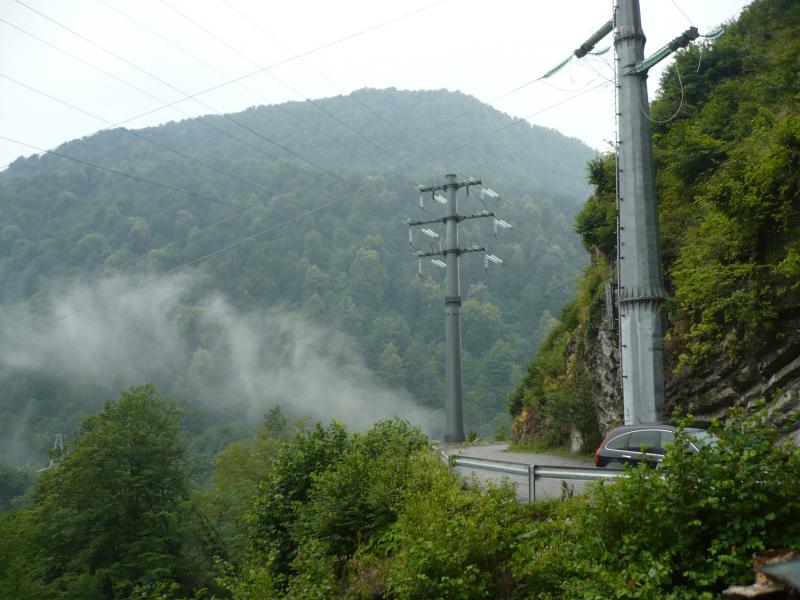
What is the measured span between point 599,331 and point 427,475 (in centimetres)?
1142

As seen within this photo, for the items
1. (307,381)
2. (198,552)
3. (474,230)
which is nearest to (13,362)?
(307,381)

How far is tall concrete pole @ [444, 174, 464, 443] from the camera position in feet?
112

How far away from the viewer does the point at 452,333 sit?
35031mm

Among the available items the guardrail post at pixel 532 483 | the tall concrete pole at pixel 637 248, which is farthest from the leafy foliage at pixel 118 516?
the guardrail post at pixel 532 483

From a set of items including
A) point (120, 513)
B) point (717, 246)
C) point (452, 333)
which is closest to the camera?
point (717, 246)

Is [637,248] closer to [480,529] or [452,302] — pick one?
[480,529]

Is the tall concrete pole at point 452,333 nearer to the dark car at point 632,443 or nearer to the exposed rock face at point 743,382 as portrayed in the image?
the exposed rock face at point 743,382

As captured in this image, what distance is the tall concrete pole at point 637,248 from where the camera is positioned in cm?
1602

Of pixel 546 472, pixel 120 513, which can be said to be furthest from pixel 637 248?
pixel 120 513

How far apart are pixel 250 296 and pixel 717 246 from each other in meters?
161

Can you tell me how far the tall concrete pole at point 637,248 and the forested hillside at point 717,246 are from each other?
29.4 inches

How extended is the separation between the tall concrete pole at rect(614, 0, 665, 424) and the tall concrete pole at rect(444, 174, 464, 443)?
58.3 feet

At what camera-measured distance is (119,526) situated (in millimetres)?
31688

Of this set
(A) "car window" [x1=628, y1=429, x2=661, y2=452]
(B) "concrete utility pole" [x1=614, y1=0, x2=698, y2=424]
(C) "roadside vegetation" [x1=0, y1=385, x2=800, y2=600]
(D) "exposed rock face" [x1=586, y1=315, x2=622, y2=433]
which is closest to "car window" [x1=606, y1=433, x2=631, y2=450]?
(A) "car window" [x1=628, y1=429, x2=661, y2=452]
